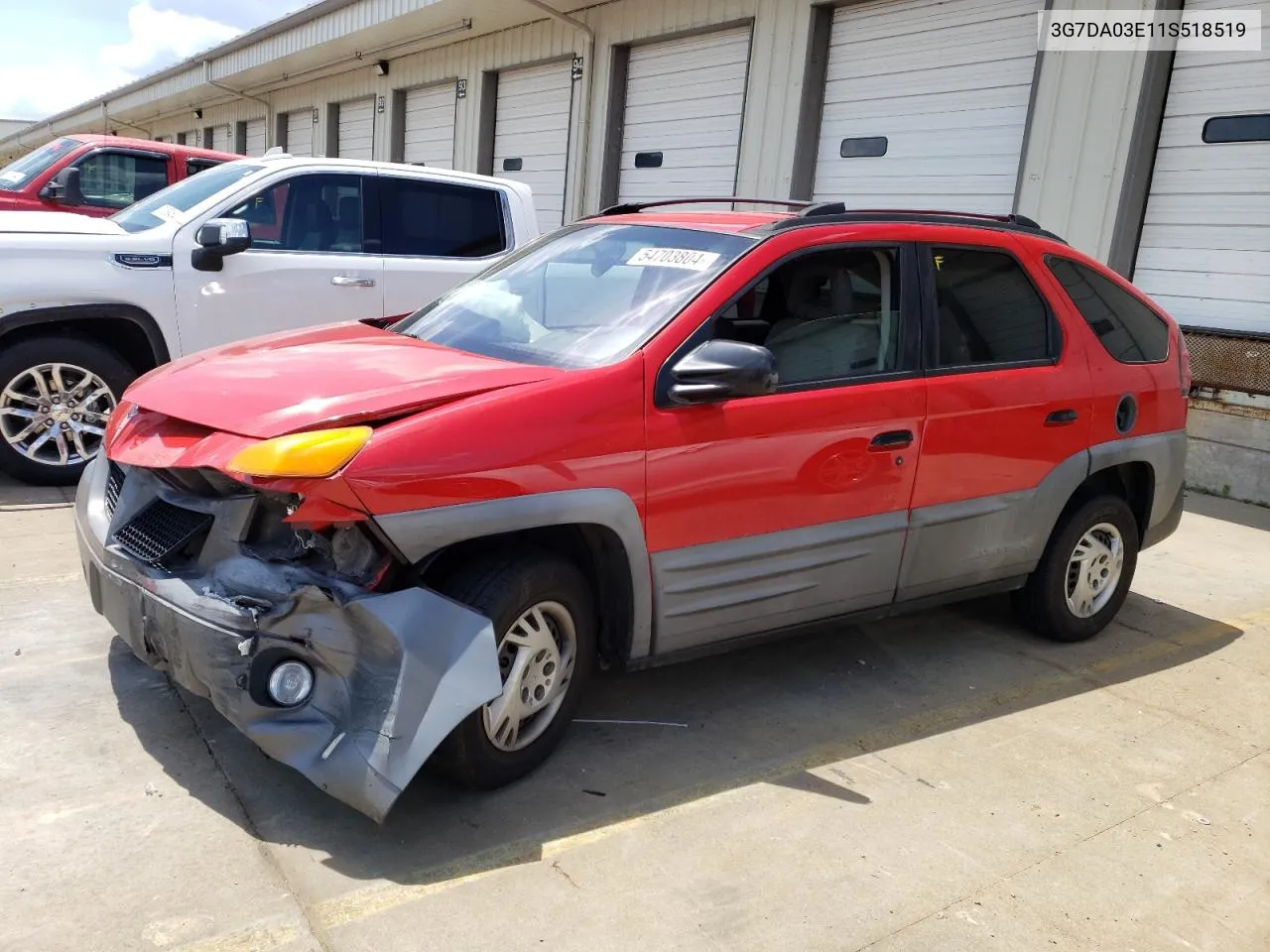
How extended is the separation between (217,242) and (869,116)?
675 centimetres

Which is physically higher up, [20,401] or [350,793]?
[20,401]

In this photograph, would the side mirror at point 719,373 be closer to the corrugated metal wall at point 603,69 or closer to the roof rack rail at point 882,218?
the roof rack rail at point 882,218

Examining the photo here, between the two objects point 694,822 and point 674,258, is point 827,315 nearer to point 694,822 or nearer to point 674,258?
point 674,258

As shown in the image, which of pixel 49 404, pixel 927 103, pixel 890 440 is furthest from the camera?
pixel 927 103

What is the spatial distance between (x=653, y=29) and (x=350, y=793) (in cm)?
1146

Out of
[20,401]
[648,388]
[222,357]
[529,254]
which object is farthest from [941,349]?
[20,401]

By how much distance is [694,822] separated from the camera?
9.98 ft

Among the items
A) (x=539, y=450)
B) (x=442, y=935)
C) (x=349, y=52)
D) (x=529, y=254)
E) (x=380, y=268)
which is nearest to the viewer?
(x=442, y=935)

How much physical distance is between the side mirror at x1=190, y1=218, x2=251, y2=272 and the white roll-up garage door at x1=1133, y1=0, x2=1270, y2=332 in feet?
22.1

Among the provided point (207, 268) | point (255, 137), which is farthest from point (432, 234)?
point (255, 137)

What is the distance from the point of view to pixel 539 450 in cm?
292

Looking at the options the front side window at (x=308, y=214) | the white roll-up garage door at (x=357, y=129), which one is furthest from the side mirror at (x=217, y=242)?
the white roll-up garage door at (x=357, y=129)

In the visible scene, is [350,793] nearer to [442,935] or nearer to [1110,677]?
[442,935]

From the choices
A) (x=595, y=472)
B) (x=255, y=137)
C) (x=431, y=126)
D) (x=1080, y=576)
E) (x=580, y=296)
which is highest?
(x=255, y=137)
